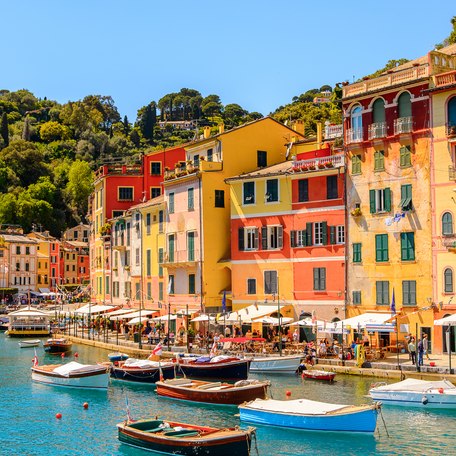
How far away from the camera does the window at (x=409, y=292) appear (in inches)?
2048

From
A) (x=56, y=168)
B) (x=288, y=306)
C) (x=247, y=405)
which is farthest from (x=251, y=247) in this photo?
(x=56, y=168)

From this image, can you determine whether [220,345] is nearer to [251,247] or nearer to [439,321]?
[251,247]

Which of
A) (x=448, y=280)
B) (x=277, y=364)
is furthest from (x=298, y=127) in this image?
(x=277, y=364)

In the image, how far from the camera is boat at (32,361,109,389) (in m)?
47.9

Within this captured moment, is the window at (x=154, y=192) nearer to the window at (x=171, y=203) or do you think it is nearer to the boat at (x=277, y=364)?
the window at (x=171, y=203)

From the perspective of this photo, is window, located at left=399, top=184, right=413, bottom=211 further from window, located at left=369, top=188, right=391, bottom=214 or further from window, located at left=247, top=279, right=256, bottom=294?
window, located at left=247, top=279, right=256, bottom=294

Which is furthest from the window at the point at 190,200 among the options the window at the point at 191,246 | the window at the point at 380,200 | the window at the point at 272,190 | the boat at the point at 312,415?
the boat at the point at 312,415

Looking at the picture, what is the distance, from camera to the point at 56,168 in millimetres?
198875

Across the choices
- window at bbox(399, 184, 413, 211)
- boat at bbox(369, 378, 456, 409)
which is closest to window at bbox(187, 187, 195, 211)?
window at bbox(399, 184, 413, 211)

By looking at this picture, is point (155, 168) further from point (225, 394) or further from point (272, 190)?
point (225, 394)

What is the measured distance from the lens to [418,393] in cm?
3950

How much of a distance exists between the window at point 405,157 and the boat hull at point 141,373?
20.3m

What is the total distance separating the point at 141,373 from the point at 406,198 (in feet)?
67.7

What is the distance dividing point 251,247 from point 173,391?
2229 centimetres
